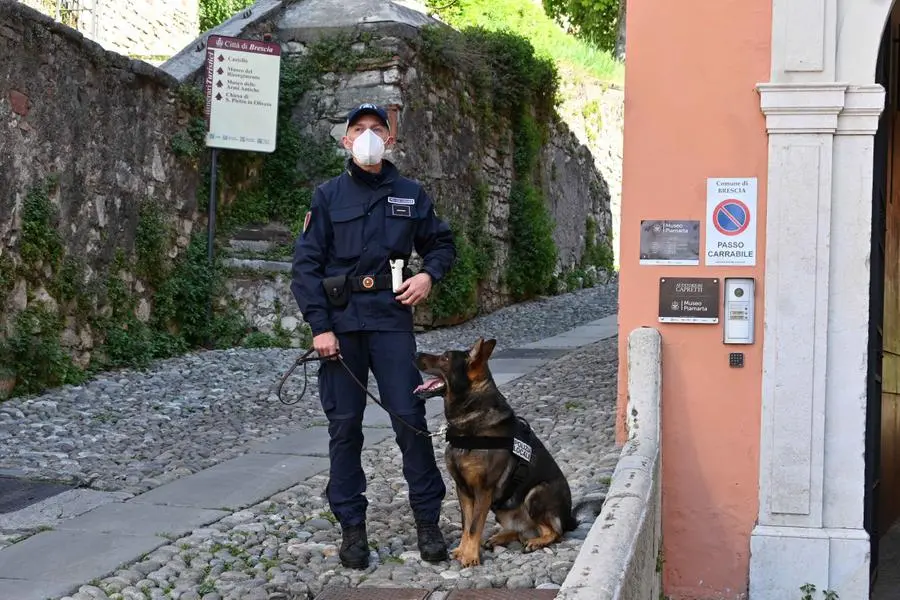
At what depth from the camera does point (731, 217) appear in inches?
208

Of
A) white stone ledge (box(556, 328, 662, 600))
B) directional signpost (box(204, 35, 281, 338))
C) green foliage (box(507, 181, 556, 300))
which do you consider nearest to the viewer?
white stone ledge (box(556, 328, 662, 600))

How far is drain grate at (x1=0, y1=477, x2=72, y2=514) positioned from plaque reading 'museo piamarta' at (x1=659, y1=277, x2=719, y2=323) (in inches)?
124

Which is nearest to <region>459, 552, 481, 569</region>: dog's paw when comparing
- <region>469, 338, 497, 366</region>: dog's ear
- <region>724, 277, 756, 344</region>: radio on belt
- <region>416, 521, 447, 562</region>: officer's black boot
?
<region>416, 521, 447, 562</region>: officer's black boot

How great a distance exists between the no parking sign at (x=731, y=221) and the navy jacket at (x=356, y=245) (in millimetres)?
1556

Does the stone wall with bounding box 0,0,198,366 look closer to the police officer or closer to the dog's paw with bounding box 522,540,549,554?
the police officer

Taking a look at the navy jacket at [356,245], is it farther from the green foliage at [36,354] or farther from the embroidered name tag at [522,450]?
the green foliage at [36,354]

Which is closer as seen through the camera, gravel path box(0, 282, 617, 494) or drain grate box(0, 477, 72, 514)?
drain grate box(0, 477, 72, 514)

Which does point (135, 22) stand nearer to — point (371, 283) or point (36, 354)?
point (36, 354)

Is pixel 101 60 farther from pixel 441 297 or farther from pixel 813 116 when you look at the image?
pixel 813 116

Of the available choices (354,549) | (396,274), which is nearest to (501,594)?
(354,549)

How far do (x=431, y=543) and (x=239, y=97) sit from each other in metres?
7.39

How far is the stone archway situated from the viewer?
5.07 metres

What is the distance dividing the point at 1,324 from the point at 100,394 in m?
0.87

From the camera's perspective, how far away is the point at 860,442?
203 inches
